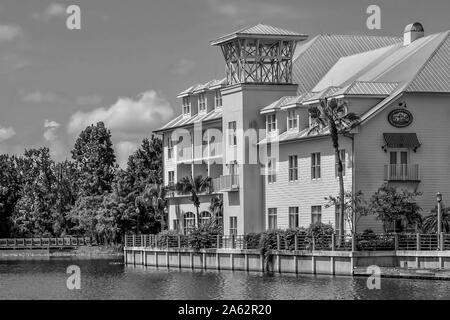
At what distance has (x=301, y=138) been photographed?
90125 millimetres

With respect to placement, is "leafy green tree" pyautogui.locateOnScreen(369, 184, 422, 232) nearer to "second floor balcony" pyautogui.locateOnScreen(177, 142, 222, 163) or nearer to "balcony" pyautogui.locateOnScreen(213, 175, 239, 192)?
"balcony" pyautogui.locateOnScreen(213, 175, 239, 192)

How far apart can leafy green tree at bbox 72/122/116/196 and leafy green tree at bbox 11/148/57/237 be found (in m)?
4.20

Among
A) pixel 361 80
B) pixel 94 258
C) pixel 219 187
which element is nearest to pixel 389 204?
pixel 361 80

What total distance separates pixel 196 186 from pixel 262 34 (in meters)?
15.0


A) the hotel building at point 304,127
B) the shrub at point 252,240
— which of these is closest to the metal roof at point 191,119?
the hotel building at point 304,127

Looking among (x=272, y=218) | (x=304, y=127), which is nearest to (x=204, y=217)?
(x=272, y=218)

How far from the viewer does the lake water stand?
68.4 meters

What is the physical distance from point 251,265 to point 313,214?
5474mm

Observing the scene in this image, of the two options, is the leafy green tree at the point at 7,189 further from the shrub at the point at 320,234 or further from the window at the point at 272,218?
the shrub at the point at 320,234

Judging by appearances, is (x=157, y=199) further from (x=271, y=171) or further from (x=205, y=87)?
(x=271, y=171)

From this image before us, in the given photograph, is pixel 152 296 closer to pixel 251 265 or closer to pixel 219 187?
pixel 251 265

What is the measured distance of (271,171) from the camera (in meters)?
94.9

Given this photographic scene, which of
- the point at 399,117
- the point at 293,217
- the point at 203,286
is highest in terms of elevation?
the point at 399,117

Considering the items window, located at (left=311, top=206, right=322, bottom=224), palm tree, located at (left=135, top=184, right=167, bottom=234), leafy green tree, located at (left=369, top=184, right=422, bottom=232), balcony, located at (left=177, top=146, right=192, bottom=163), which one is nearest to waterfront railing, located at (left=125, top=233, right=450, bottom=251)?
leafy green tree, located at (left=369, top=184, right=422, bottom=232)
